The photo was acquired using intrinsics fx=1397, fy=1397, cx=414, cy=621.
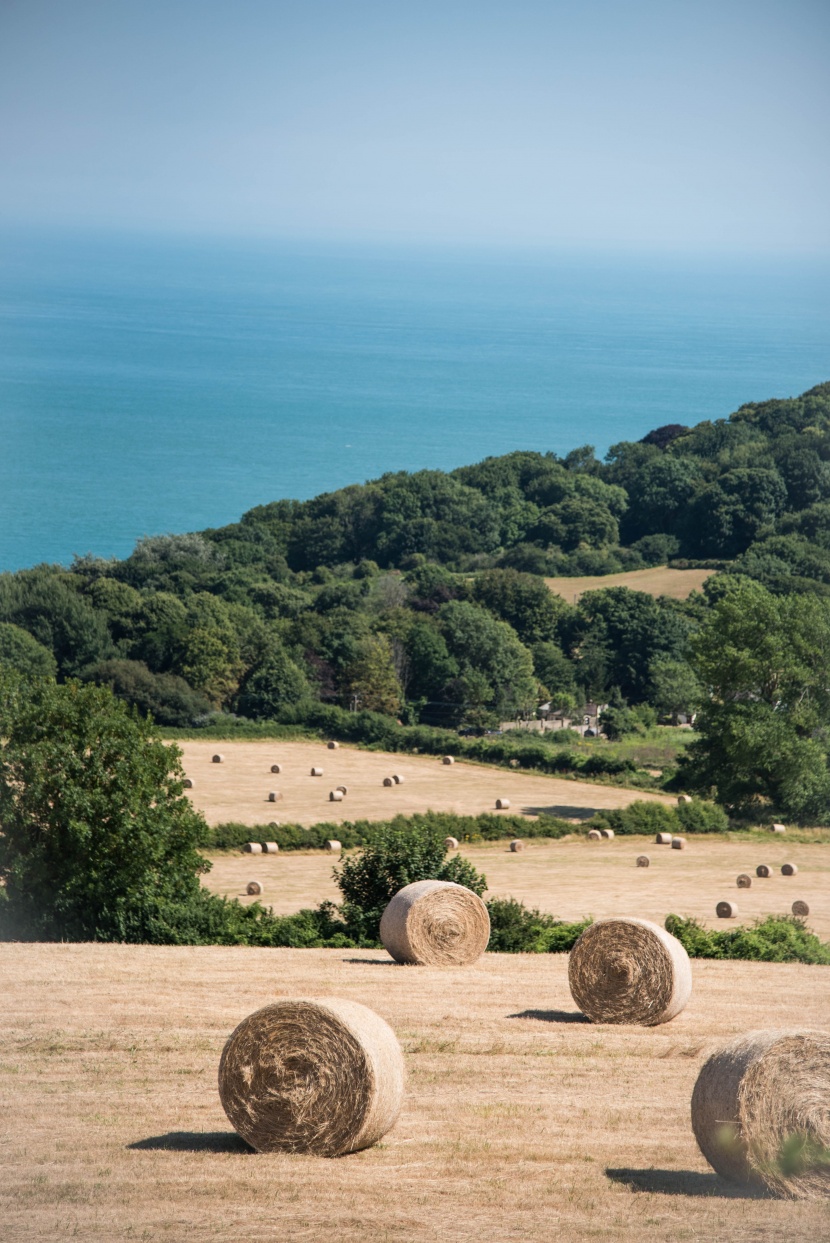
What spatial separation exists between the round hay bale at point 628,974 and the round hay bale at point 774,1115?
591 cm

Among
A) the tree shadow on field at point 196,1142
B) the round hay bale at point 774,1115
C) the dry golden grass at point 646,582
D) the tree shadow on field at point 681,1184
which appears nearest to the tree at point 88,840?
the tree shadow on field at point 196,1142

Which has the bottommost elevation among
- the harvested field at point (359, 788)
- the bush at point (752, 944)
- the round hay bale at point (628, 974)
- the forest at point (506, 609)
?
the bush at point (752, 944)

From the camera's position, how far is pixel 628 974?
14.9 m

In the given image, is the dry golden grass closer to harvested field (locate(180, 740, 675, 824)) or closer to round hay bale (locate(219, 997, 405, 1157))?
harvested field (locate(180, 740, 675, 824))

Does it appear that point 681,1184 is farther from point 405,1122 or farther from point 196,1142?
point 196,1142

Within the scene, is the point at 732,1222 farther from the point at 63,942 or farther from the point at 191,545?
the point at 191,545

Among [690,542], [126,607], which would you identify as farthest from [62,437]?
[126,607]

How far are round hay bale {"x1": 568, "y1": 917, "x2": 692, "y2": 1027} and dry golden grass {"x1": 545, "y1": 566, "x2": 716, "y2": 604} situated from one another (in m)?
70.8

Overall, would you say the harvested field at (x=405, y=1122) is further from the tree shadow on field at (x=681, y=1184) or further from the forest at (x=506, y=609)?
the forest at (x=506, y=609)

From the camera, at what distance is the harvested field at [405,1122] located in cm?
819

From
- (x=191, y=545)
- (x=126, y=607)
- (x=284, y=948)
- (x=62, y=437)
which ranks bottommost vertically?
(x=284, y=948)

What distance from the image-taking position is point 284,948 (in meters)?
21.0

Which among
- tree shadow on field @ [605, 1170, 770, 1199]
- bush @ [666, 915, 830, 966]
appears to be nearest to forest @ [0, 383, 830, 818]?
bush @ [666, 915, 830, 966]

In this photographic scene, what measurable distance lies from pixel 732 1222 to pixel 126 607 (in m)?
63.5
